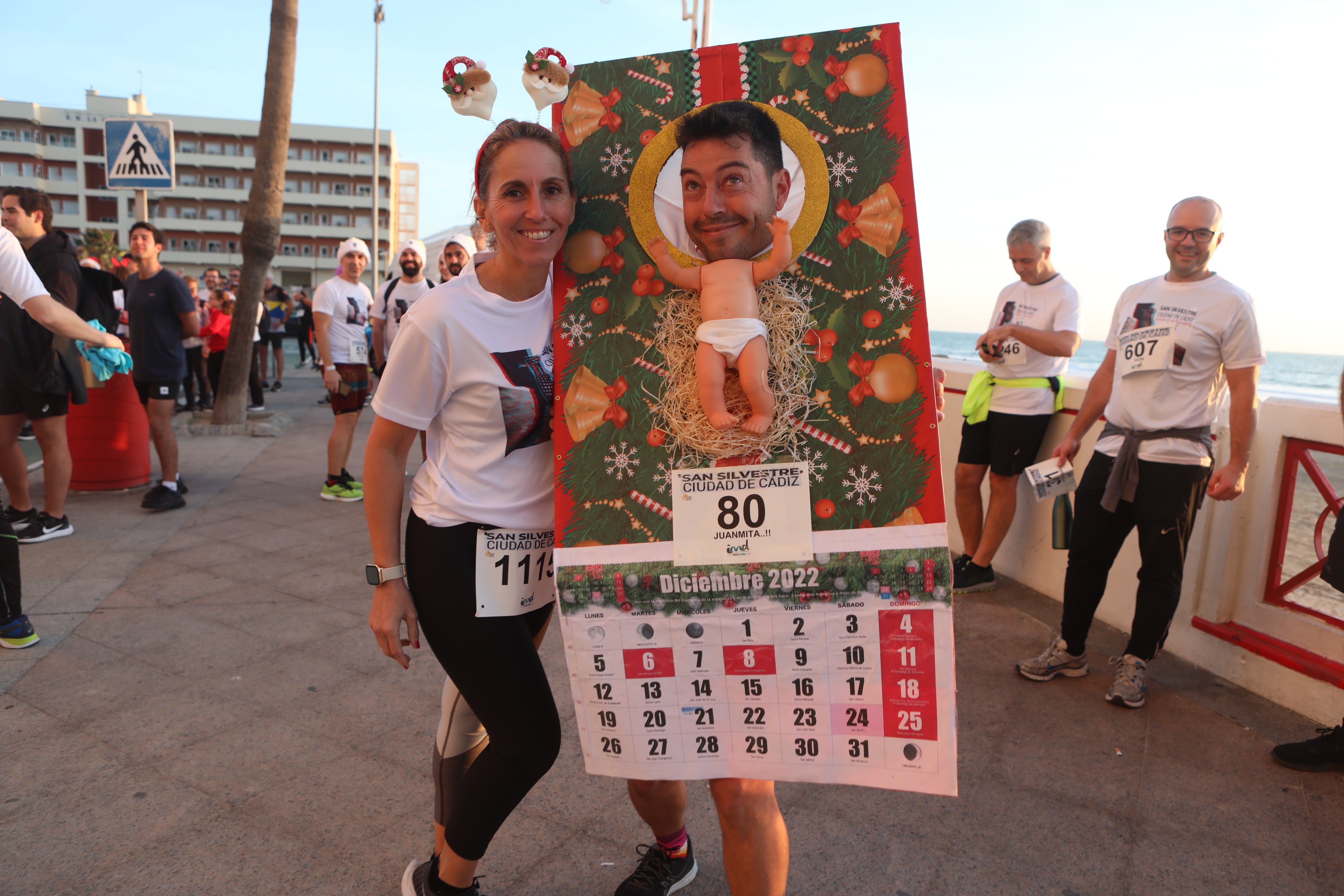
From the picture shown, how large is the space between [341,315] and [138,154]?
11.3 feet

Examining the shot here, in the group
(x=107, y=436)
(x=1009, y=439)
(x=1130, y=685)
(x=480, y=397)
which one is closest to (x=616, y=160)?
(x=480, y=397)

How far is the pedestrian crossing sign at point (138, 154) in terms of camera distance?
815 centimetres

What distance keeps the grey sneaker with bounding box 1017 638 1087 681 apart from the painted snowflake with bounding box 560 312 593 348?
295 centimetres

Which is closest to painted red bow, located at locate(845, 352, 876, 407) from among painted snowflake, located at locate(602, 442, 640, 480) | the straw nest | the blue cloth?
the straw nest

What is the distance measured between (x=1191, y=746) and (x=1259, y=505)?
1275 millimetres

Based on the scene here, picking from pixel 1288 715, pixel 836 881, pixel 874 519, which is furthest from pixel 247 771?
pixel 1288 715

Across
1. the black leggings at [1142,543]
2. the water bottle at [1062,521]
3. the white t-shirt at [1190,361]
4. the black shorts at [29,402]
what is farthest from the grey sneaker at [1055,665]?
the black shorts at [29,402]

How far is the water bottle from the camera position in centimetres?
419

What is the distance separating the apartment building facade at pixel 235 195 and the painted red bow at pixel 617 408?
7678 centimetres

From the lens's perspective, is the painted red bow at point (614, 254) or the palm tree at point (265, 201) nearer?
the painted red bow at point (614, 254)

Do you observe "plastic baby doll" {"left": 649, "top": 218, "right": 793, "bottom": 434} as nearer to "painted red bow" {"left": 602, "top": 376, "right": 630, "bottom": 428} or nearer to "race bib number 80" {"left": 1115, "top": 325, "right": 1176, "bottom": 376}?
"painted red bow" {"left": 602, "top": 376, "right": 630, "bottom": 428}

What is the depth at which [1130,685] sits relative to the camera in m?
3.54

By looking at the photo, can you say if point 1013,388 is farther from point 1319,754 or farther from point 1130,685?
point 1319,754

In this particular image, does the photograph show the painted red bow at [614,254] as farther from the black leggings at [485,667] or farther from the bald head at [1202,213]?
the bald head at [1202,213]
